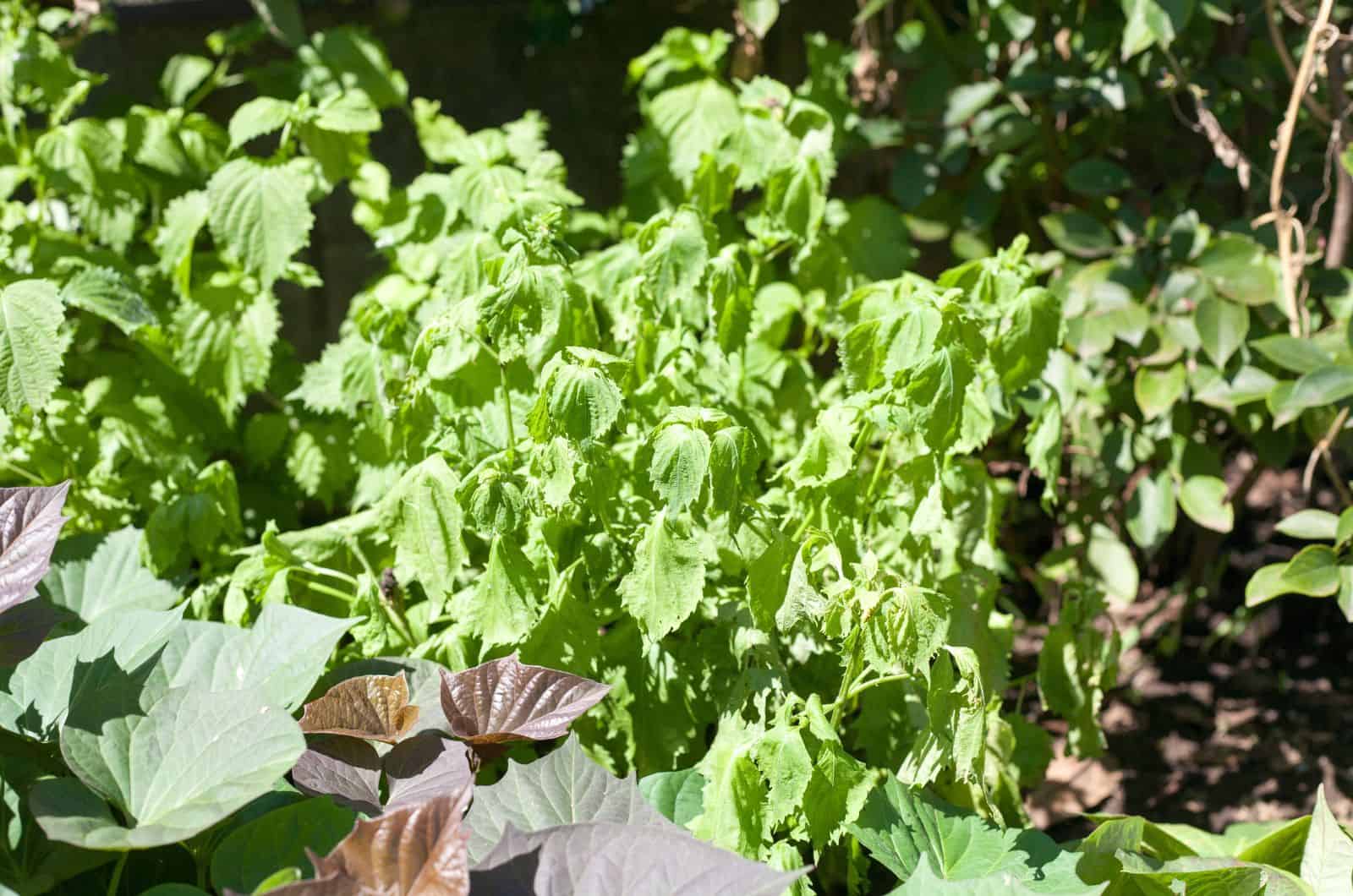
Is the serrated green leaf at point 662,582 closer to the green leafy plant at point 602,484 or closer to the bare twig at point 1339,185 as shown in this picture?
the green leafy plant at point 602,484

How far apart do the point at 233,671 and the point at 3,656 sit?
243 mm

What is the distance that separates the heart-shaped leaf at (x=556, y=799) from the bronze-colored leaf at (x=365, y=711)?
0.38 ft

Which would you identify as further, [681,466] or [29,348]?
[29,348]

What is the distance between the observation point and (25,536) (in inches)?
45.4

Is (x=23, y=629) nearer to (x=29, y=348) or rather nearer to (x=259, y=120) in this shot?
(x=29, y=348)

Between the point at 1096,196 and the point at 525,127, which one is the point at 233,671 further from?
the point at 1096,196

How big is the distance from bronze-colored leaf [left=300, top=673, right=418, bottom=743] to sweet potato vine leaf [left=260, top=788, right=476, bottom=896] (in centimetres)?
26

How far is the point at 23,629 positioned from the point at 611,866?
0.63 meters

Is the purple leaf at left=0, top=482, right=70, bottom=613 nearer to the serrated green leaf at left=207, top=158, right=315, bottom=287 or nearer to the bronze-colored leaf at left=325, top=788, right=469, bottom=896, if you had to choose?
the bronze-colored leaf at left=325, top=788, right=469, bottom=896

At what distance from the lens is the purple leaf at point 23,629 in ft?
3.75

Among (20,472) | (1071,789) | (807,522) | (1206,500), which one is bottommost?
(1071,789)

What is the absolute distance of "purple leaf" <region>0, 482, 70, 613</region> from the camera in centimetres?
111

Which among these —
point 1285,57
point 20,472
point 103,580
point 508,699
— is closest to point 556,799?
point 508,699

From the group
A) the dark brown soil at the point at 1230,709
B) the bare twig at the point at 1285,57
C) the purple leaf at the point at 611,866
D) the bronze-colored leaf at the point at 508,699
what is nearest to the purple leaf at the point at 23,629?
the bronze-colored leaf at the point at 508,699
